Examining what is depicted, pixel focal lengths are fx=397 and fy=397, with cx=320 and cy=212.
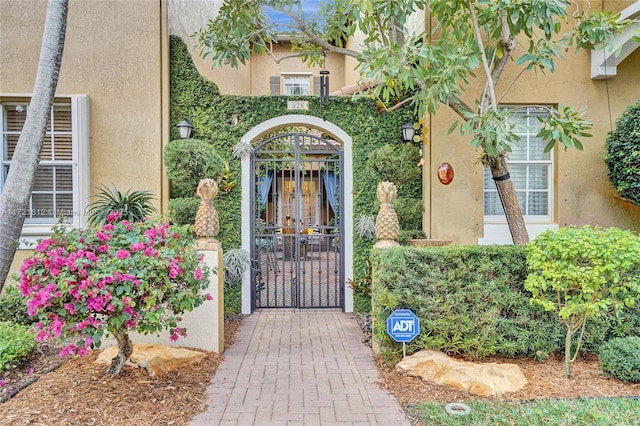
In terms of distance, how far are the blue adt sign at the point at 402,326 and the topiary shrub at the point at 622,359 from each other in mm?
2080

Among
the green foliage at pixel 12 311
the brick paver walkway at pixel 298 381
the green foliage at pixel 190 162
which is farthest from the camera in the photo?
the green foliage at pixel 190 162

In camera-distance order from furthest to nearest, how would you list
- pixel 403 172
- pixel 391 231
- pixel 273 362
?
pixel 403 172, pixel 391 231, pixel 273 362

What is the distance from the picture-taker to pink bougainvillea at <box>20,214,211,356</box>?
3.52 m

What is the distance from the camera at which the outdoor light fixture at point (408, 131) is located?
23.4 feet

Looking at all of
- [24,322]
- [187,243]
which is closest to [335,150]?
[187,243]

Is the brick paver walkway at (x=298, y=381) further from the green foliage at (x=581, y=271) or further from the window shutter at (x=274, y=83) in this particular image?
the window shutter at (x=274, y=83)

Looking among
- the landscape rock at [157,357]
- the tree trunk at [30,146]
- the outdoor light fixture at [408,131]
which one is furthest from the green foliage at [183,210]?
the outdoor light fixture at [408,131]

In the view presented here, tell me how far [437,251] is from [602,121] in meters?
4.65

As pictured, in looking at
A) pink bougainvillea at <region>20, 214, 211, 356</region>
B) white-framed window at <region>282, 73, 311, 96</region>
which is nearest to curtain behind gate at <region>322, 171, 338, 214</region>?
pink bougainvillea at <region>20, 214, 211, 356</region>

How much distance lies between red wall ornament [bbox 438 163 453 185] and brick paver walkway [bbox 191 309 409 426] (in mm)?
2917

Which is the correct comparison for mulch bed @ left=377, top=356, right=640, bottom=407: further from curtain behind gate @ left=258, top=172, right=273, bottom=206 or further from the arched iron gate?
curtain behind gate @ left=258, top=172, right=273, bottom=206

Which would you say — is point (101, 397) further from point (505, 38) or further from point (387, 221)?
point (505, 38)

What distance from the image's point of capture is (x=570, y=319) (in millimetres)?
4508

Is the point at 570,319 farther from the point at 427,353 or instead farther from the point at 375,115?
the point at 375,115
